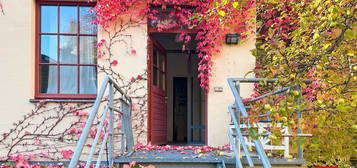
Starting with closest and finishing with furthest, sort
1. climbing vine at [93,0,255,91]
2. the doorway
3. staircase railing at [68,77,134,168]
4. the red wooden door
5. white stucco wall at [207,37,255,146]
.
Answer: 1. staircase railing at [68,77,134,168]
2. climbing vine at [93,0,255,91]
3. white stucco wall at [207,37,255,146]
4. the red wooden door
5. the doorway

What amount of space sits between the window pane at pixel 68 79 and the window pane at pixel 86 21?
62 cm

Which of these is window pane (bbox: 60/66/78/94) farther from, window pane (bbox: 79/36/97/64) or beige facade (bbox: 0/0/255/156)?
beige facade (bbox: 0/0/255/156)

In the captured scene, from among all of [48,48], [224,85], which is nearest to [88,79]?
[48,48]

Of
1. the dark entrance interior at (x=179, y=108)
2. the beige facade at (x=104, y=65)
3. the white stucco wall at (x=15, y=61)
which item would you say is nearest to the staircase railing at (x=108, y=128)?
the beige facade at (x=104, y=65)

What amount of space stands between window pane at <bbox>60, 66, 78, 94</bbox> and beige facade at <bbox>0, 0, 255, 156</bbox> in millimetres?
414

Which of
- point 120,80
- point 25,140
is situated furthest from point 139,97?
point 25,140

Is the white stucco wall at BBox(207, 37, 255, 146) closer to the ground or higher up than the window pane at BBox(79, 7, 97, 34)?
closer to the ground

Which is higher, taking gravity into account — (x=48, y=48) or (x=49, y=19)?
(x=49, y=19)

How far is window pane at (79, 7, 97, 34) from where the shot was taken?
4.82 m

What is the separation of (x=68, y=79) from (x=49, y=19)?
3.29 feet

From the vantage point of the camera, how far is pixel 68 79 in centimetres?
480

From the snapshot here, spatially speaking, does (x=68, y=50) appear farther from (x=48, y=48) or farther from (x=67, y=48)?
(x=48, y=48)

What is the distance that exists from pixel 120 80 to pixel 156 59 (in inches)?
38.1

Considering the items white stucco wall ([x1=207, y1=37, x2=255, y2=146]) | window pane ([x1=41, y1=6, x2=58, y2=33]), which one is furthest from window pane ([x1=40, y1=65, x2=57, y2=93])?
white stucco wall ([x1=207, y1=37, x2=255, y2=146])
